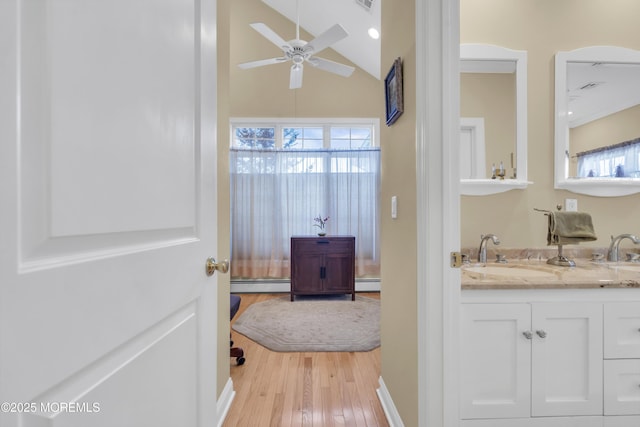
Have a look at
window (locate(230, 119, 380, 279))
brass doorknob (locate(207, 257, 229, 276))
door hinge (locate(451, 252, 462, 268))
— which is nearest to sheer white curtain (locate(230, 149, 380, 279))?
window (locate(230, 119, 380, 279))

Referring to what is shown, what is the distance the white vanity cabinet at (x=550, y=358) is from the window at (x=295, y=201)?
283 centimetres

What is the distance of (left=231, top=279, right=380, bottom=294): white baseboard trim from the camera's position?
403 cm

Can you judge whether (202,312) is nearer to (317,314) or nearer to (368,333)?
(368,333)

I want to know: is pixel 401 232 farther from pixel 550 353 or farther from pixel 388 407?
pixel 388 407

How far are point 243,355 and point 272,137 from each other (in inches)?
123

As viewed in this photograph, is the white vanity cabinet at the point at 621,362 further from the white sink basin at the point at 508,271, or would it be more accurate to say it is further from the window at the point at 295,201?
the window at the point at 295,201

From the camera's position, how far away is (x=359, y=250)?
13.5 ft

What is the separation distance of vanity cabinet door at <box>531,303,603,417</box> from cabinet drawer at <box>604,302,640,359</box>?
0.04 metres

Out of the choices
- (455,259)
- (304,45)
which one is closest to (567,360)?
(455,259)

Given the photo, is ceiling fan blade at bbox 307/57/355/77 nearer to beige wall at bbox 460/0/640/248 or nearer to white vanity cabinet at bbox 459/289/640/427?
beige wall at bbox 460/0/640/248

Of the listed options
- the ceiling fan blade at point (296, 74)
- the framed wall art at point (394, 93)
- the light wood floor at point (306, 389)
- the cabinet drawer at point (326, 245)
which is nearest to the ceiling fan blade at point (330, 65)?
the ceiling fan blade at point (296, 74)

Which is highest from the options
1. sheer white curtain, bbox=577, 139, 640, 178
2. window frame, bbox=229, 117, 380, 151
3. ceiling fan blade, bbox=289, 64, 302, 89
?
ceiling fan blade, bbox=289, 64, 302, 89

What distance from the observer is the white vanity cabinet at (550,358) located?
1236mm

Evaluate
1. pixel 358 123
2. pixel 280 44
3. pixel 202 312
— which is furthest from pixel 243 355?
pixel 358 123
